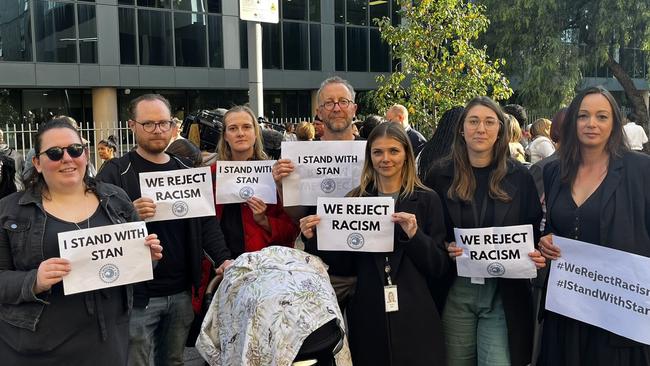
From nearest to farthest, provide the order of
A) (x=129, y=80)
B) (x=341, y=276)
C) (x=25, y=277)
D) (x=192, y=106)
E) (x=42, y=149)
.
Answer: (x=25, y=277)
(x=42, y=149)
(x=341, y=276)
(x=129, y=80)
(x=192, y=106)

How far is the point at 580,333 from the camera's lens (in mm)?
3260

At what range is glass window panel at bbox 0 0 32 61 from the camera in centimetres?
1995

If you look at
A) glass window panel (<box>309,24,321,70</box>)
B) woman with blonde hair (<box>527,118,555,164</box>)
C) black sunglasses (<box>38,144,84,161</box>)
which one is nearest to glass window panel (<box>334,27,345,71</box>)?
glass window panel (<box>309,24,321,70</box>)

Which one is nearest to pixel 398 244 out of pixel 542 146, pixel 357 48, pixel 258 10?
pixel 542 146

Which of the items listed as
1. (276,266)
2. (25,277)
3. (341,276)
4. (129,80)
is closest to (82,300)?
(25,277)

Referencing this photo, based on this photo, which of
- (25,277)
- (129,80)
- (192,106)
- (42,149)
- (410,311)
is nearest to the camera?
(25,277)

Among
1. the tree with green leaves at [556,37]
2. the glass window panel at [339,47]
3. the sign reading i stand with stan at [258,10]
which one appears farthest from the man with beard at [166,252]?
the glass window panel at [339,47]


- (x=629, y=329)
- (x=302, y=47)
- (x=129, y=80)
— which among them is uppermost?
(x=302, y=47)

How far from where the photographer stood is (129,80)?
22.2 meters

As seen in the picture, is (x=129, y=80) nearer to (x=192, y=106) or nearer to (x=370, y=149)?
(x=192, y=106)

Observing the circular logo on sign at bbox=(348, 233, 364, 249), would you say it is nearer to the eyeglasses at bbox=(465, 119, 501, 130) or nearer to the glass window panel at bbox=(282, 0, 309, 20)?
the eyeglasses at bbox=(465, 119, 501, 130)

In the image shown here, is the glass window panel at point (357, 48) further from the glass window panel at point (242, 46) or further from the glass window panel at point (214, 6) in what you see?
the glass window panel at point (214, 6)

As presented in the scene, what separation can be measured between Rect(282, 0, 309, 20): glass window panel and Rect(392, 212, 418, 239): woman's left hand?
2312cm

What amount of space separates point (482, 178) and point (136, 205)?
2083 mm
